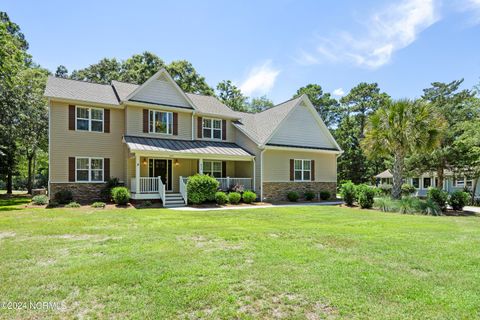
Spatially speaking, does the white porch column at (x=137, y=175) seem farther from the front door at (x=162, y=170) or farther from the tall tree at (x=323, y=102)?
the tall tree at (x=323, y=102)

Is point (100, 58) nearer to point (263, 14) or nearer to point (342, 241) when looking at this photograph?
point (263, 14)

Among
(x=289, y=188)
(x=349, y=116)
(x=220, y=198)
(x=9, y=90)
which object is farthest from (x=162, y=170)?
(x=349, y=116)

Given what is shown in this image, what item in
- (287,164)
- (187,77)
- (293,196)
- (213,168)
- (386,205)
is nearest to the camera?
(386,205)

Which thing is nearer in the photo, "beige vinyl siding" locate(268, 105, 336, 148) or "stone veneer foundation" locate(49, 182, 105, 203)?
"stone veneer foundation" locate(49, 182, 105, 203)

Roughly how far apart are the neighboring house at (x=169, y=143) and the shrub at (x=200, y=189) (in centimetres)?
76

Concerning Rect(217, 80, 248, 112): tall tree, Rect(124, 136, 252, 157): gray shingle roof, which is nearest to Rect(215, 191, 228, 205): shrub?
Rect(124, 136, 252, 157): gray shingle roof

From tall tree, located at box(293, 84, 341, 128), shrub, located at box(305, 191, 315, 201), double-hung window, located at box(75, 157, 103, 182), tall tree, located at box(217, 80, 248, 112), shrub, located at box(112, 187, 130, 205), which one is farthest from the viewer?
tall tree, located at box(293, 84, 341, 128)

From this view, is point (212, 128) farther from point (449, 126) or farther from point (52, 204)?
point (449, 126)

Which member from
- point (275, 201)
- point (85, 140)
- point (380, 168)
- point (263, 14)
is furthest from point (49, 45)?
point (380, 168)

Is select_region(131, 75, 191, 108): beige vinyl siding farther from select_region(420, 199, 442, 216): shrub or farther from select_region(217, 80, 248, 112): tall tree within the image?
select_region(217, 80, 248, 112): tall tree

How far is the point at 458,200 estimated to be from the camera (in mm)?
16625

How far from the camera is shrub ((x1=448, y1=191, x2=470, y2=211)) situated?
16594 millimetres

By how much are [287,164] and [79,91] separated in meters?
14.1

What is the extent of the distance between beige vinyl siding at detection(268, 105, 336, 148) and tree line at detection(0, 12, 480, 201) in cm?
322
